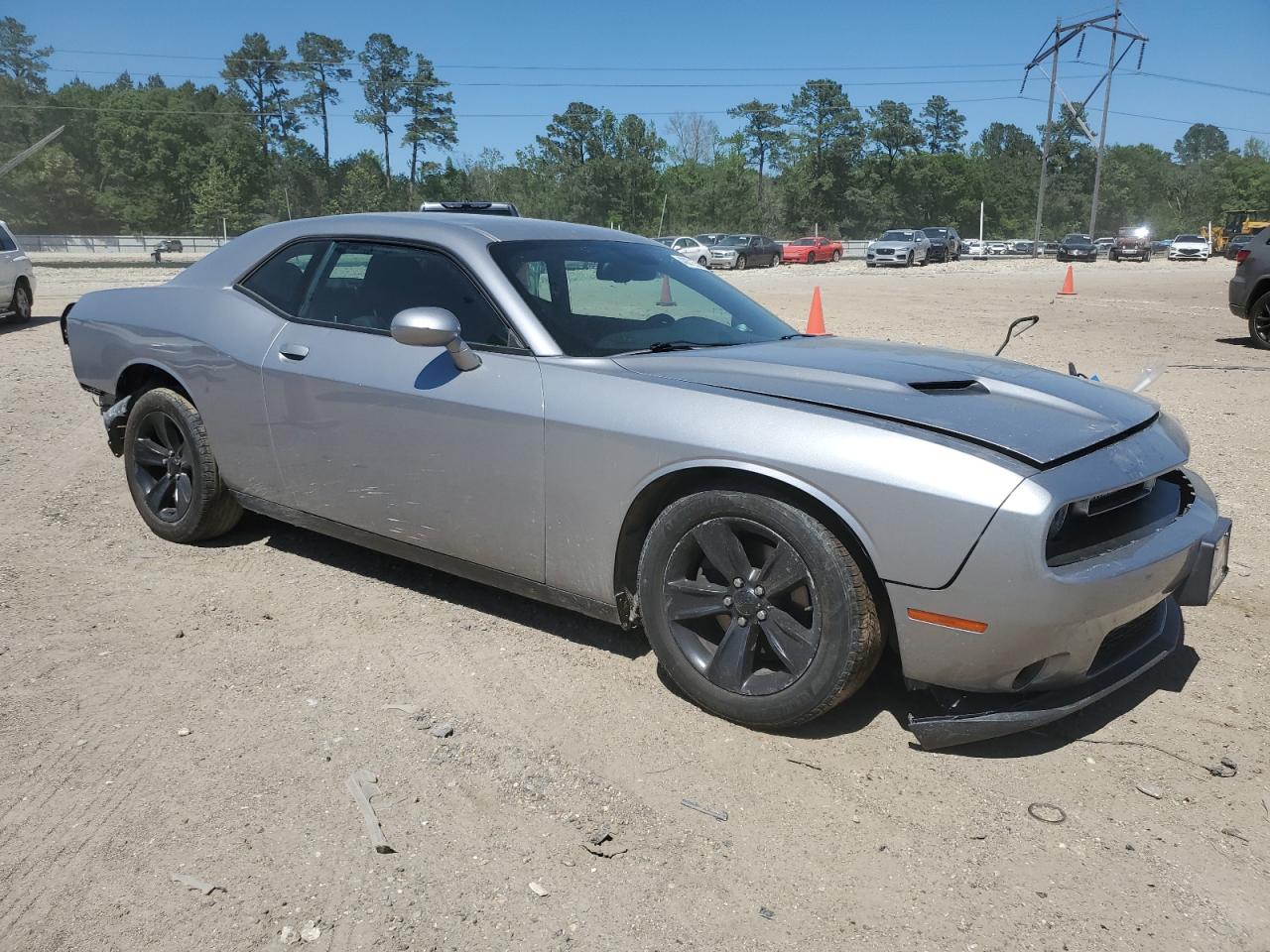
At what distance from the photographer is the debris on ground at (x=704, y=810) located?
2.68m

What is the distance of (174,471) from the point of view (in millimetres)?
4723

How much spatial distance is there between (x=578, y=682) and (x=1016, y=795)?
1.45 metres

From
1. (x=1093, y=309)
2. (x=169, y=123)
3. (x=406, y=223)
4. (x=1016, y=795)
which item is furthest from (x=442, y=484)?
(x=169, y=123)

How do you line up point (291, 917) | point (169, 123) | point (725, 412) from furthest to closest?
point (169, 123) < point (725, 412) < point (291, 917)

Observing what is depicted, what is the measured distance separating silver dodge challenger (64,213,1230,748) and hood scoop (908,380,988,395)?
0.01 metres

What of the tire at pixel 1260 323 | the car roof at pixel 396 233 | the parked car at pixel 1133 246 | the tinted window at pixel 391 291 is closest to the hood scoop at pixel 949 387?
the tinted window at pixel 391 291

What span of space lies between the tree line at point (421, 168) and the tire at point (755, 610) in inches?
2799

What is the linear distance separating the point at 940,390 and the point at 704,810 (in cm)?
145

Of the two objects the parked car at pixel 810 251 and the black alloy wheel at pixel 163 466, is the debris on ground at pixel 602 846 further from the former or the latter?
the parked car at pixel 810 251

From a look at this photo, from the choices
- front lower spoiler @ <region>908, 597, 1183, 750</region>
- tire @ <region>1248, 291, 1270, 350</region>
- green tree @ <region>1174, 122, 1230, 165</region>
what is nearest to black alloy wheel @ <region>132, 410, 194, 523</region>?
front lower spoiler @ <region>908, 597, 1183, 750</region>

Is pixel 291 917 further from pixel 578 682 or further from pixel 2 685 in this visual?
pixel 2 685

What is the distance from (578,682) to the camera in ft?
11.3

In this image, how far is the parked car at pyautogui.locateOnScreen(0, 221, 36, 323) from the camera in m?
15.1

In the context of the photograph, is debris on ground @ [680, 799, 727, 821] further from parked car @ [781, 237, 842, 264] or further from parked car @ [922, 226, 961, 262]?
parked car @ [922, 226, 961, 262]
